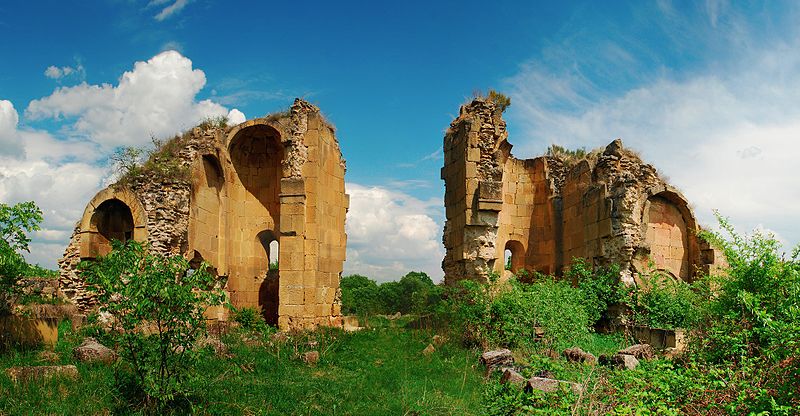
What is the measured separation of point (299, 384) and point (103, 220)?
893 cm

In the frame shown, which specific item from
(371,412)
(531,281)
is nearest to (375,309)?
(531,281)

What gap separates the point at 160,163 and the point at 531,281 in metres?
11.5

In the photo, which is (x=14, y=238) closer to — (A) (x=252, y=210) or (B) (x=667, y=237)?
(A) (x=252, y=210)

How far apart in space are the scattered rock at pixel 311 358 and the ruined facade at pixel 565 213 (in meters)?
5.24

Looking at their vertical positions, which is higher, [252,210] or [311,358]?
[252,210]

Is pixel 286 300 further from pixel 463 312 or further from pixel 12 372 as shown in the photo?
pixel 12 372

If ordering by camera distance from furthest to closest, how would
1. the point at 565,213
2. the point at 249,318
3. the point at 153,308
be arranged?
the point at 565,213 < the point at 249,318 < the point at 153,308

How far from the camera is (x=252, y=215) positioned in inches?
693

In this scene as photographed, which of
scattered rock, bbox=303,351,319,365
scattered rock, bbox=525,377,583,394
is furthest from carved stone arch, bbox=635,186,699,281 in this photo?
scattered rock, bbox=525,377,583,394

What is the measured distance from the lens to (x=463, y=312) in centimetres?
1285

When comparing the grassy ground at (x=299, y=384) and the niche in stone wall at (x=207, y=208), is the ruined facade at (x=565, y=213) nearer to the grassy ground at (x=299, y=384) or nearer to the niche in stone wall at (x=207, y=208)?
the grassy ground at (x=299, y=384)

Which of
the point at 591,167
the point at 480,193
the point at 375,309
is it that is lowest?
the point at 375,309

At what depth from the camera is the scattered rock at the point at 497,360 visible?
10146 millimetres

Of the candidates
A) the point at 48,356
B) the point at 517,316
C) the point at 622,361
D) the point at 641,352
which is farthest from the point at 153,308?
the point at 641,352
